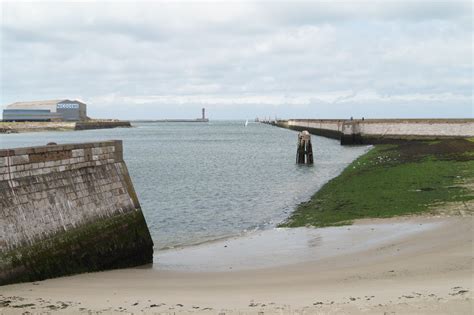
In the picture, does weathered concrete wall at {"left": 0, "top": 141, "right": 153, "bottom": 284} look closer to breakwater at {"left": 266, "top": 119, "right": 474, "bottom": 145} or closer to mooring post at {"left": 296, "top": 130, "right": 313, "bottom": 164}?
mooring post at {"left": 296, "top": 130, "right": 313, "bottom": 164}

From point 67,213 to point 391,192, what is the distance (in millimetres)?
16128

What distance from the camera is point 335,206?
74.9 ft

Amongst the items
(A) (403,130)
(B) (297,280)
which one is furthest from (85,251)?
(A) (403,130)

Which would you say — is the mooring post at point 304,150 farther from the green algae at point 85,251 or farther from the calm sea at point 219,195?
the green algae at point 85,251

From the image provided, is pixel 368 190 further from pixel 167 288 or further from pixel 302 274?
pixel 167 288

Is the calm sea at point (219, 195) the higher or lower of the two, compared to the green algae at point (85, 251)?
lower

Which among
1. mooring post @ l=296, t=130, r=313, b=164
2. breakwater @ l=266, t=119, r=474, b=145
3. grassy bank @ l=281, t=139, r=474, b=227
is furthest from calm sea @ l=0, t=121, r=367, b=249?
breakwater @ l=266, t=119, r=474, b=145

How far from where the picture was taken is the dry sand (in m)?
9.12

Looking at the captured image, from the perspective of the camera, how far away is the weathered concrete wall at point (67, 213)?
37.6 feet

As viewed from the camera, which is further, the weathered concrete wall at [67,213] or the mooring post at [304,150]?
the mooring post at [304,150]

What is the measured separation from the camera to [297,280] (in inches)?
461

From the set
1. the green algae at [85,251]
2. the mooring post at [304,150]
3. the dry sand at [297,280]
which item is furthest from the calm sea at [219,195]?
the dry sand at [297,280]

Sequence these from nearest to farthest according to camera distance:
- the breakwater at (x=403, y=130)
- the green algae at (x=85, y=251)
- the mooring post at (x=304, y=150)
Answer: the green algae at (x=85, y=251), the mooring post at (x=304, y=150), the breakwater at (x=403, y=130)

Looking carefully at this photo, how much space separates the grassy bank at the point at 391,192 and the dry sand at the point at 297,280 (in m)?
2.68
